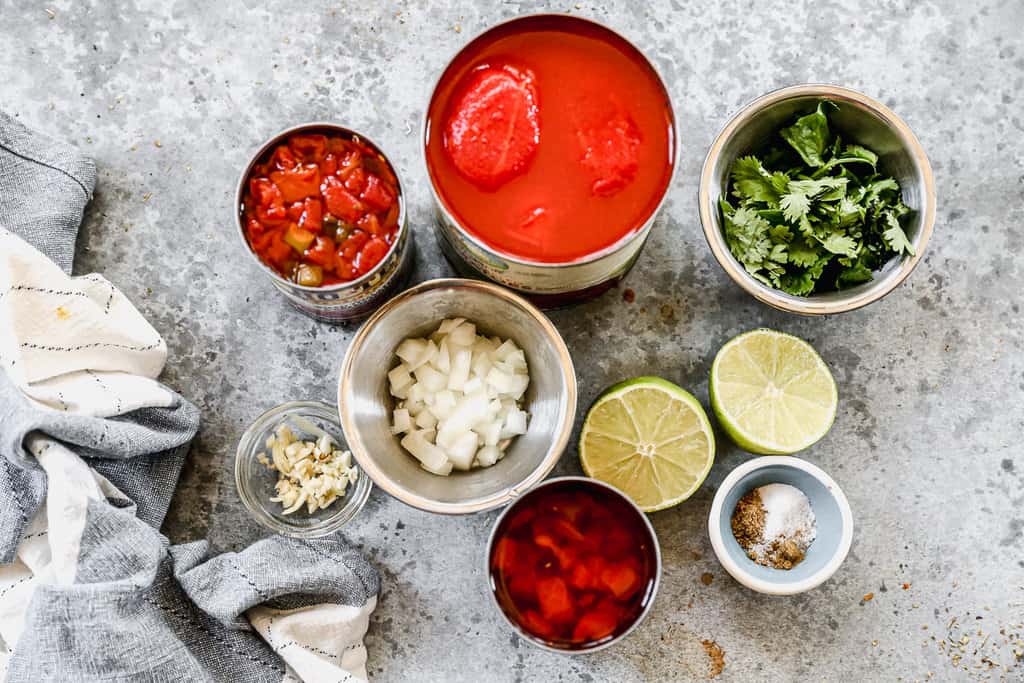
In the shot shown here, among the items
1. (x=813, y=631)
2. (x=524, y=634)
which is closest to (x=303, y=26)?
(x=524, y=634)

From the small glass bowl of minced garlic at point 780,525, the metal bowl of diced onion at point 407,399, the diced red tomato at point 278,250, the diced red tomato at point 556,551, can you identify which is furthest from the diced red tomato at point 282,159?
the small glass bowl of minced garlic at point 780,525

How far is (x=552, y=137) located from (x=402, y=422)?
0.71 metres

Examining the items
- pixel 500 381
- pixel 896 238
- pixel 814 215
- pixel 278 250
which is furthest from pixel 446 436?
pixel 896 238

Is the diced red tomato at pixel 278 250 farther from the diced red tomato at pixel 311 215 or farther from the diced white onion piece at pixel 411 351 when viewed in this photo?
the diced white onion piece at pixel 411 351

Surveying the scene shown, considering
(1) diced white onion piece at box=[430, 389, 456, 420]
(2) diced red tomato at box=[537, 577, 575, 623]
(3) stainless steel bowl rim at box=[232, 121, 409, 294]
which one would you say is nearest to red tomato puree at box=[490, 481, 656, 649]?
(2) diced red tomato at box=[537, 577, 575, 623]

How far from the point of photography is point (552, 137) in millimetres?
1381

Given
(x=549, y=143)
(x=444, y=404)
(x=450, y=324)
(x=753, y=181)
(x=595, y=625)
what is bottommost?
(x=595, y=625)

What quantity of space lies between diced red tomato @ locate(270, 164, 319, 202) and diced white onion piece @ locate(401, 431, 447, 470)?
0.53 meters

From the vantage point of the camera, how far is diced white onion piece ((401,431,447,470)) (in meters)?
1.78

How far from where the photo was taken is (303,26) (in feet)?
6.46

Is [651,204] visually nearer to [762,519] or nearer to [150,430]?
[762,519]

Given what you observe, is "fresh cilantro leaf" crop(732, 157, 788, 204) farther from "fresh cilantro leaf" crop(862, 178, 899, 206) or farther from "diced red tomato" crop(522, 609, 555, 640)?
"diced red tomato" crop(522, 609, 555, 640)

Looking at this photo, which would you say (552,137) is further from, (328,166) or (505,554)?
(505,554)

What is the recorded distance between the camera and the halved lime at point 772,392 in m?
1.83
